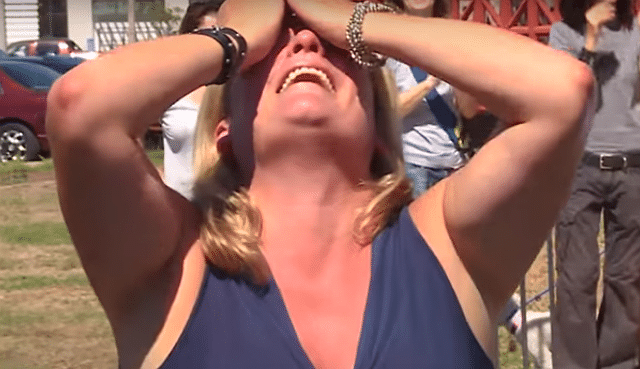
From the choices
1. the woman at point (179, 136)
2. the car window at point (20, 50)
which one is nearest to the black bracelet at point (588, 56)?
the woman at point (179, 136)

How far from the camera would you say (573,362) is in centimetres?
547

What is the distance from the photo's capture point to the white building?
154ft

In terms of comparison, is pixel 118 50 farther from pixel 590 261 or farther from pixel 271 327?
pixel 590 261

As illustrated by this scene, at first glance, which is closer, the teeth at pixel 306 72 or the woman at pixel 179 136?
the teeth at pixel 306 72

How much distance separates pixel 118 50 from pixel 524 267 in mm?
767

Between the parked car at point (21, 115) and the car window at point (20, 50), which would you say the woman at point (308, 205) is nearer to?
the parked car at point (21, 115)

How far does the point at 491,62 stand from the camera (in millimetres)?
1935

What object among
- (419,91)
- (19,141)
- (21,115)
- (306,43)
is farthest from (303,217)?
(19,141)

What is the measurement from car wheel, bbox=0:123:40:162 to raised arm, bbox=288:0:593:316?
569 inches

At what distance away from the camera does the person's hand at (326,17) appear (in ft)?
6.61

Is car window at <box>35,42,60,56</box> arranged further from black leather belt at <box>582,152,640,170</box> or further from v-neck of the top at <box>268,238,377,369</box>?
v-neck of the top at <box>268,238,377,369</box>

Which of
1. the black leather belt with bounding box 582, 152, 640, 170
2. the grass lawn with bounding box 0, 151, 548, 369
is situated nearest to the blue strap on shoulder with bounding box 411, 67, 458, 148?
the black leather belt with bounding box 582, 152, 640, 170

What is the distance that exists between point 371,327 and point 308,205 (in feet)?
0.78

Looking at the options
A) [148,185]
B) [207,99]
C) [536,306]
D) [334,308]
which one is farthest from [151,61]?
[536,306]
